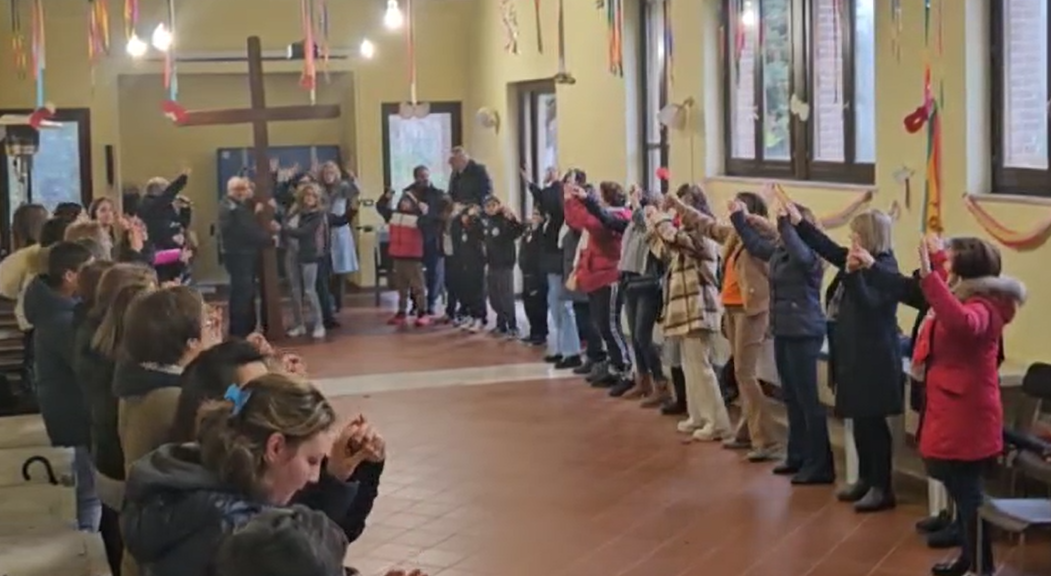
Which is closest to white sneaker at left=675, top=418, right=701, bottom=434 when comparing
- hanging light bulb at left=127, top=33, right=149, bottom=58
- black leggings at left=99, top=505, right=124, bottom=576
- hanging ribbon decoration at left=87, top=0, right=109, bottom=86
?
black leggings at left=99, top=505, right=124, bottom=576

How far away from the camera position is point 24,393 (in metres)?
8.38

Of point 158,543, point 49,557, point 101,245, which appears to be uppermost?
point 101,245

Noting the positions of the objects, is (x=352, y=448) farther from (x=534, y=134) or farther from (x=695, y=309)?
(x=534, y=134)

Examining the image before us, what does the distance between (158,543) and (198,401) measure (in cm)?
54

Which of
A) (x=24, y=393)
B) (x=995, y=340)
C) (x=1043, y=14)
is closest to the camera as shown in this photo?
(x=995, y=340)

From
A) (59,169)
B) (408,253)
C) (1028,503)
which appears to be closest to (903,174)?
(1028,503)

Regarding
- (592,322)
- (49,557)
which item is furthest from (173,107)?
(49,557)

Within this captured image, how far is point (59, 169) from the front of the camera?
54.4 feet

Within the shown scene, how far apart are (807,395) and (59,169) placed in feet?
37.6

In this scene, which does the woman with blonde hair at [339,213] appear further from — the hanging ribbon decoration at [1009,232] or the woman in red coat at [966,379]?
the woman in red coat at [966,379]

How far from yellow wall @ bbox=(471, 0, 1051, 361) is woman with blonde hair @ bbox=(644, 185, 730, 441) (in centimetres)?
105

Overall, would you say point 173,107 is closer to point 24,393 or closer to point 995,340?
point 24,393

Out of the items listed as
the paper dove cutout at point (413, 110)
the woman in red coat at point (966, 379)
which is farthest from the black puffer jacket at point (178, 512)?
the paper dove cutout at point (413, 110)

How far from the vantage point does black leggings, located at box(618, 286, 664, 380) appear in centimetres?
930
